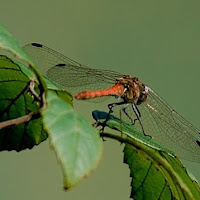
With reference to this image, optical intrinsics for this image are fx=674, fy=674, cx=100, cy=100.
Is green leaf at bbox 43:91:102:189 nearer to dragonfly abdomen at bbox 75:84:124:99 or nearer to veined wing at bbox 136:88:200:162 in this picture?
dragonfly abdomen at bbox 75:84:124:99

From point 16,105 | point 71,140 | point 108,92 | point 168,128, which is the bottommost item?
point 168,128

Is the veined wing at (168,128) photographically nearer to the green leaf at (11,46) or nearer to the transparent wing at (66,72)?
the transparent wing at (66,72)

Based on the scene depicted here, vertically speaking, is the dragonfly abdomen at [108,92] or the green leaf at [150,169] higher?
the green leaf at [150,169]

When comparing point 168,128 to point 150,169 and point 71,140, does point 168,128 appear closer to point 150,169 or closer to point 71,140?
point 150,169

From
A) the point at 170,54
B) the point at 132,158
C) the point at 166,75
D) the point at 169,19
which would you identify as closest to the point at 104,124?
the point at 132,158

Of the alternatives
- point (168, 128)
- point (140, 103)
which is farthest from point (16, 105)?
point (168, 128)

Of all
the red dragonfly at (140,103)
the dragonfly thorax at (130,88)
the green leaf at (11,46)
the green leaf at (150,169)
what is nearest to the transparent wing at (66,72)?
the red dragonfly at (140,103)

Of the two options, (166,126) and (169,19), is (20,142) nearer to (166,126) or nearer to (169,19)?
(166,126)

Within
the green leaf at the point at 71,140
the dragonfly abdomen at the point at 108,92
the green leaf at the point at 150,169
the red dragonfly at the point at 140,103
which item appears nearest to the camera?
the green leaf at the point at 71,140
